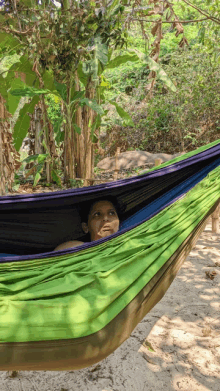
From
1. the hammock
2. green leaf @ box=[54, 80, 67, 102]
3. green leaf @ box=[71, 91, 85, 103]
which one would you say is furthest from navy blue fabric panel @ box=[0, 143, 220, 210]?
green leaf @ box=[54, 80, 67, 102]

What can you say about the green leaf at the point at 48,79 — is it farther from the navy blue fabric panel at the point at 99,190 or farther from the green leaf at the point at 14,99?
the navy blue fabric panel at the point at 99,190

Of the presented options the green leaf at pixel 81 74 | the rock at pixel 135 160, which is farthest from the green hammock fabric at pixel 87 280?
the rock at pixel 135 160

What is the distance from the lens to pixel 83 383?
1355 mm

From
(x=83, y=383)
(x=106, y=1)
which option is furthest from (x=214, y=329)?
(x=106, y=1)

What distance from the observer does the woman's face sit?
1.83 meters

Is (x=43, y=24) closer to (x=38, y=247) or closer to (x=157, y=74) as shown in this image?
(x=157, y=74)

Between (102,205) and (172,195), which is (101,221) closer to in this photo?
(102,205)

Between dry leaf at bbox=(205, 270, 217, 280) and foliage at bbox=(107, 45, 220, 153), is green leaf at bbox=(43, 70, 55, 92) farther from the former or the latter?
foliage at bbox=(107, 45, 220, 153)

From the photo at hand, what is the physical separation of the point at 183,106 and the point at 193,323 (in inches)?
204

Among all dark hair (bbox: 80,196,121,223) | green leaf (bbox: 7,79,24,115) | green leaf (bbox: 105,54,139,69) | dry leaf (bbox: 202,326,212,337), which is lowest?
dry leaf (bbox: 202,326,212,337)

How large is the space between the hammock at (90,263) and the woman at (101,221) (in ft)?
0.22

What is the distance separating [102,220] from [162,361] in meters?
0.72

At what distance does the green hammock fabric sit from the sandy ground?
0.48 meters

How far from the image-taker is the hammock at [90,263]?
0.89 metres
